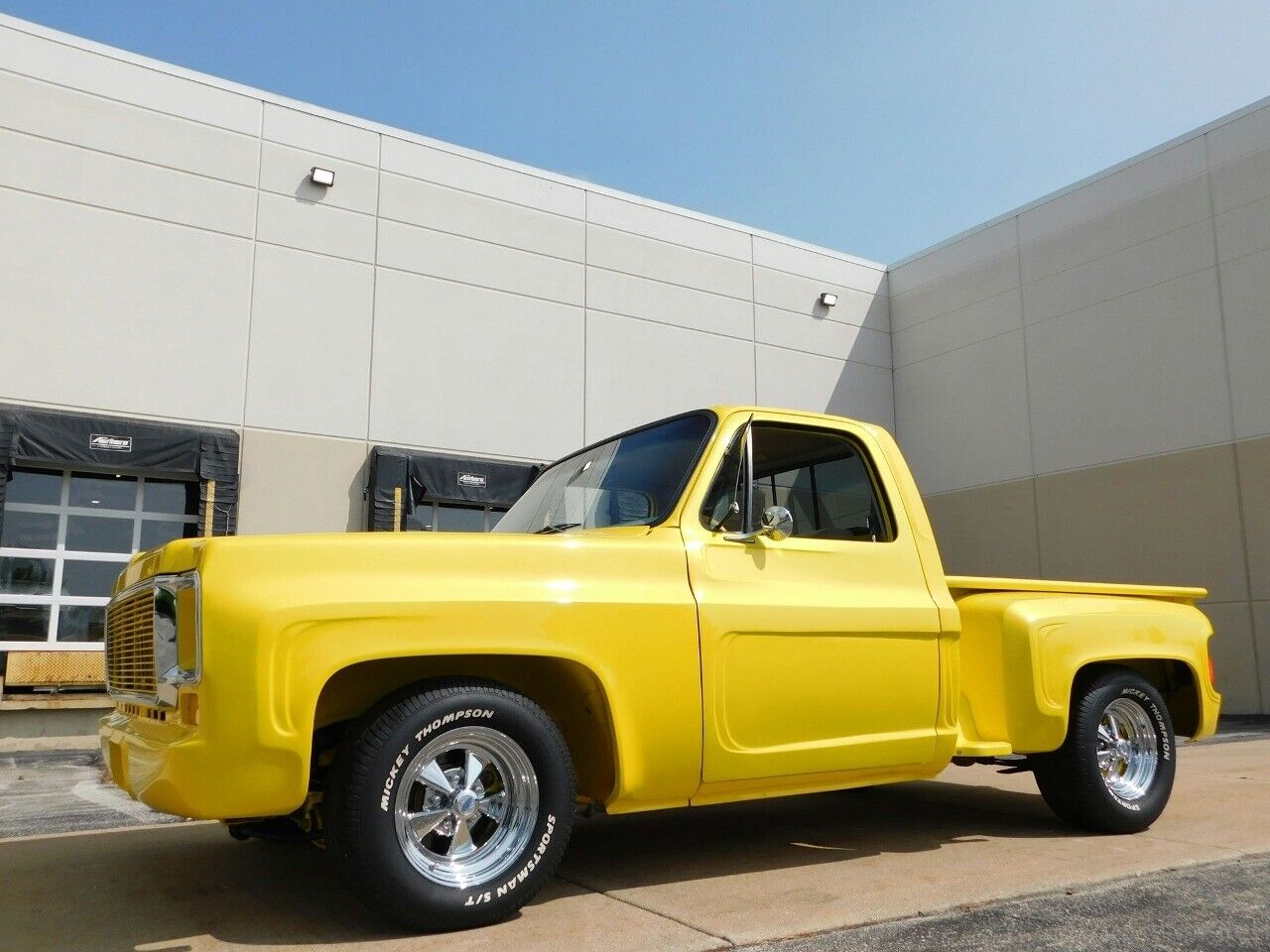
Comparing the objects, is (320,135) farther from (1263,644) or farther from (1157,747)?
(1263,644)

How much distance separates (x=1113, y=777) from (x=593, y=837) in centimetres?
268

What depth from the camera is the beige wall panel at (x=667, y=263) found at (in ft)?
53.8

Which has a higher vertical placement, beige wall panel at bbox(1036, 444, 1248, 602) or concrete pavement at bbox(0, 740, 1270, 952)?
beige wall panel at bbox(1036, 444, 1248, 602)

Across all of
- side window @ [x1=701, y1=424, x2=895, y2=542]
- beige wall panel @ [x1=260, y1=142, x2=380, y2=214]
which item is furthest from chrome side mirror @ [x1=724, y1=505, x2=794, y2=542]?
beige wall panel @ [x1=260, y1=142, x2=380, y2=214]

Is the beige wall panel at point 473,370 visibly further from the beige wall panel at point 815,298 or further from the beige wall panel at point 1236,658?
the beige wall panel at point 1236,658

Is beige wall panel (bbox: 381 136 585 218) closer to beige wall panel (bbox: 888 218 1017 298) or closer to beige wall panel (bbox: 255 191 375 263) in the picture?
beige wall panel (bbox: 255 191 375 263)

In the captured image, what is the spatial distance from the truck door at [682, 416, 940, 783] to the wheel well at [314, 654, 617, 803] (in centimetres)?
41

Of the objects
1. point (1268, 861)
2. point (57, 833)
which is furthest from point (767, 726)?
point (57, 833)

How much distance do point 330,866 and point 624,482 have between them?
208 centimetres

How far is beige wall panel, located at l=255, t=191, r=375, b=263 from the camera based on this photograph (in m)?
13.8

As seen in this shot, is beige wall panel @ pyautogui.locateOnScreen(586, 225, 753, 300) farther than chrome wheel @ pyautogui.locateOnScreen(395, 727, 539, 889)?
Yes

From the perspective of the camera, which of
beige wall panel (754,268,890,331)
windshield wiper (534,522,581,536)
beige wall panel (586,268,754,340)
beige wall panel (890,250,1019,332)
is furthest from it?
beige wall panel (754,268,890,331)

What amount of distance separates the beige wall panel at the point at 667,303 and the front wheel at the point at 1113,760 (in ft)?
39.0

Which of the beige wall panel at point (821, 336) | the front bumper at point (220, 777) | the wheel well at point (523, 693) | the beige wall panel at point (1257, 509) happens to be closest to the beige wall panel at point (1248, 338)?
the beige wall panel at point (1257, 509)
